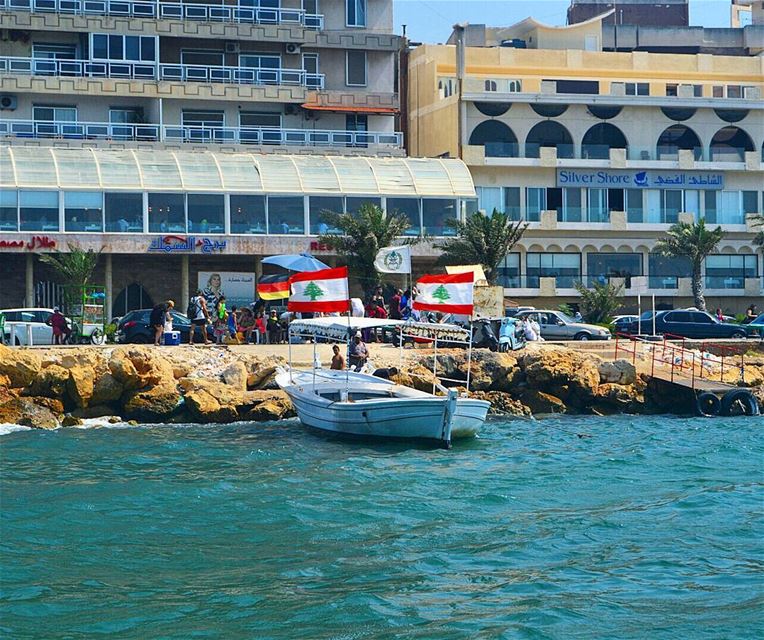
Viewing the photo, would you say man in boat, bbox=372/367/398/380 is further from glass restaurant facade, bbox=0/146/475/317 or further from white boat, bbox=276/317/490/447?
glass restaurant facade, bbox=0/146/475/317

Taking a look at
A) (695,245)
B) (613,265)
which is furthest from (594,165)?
(695,245)

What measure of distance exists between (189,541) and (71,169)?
33314 mm

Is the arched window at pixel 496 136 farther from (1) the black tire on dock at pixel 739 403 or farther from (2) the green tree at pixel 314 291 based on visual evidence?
(2) the green tree at pixel 314 291

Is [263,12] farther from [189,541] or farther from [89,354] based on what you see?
[189,541]

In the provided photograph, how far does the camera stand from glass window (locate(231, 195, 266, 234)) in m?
50.1

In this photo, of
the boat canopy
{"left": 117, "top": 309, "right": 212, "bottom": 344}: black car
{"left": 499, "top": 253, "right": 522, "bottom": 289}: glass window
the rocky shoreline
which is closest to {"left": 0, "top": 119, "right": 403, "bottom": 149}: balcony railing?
{"left": 499, "top": 253, "right": 522, "bottom": 289}: glass window

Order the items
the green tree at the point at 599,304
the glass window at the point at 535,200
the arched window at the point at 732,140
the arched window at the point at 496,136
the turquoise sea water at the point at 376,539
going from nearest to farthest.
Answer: the turquoise sea water at the point at 376,539 → the green tree at the point at 599,304 → the arched window at the point at 496,136 → the glass window at the point at 535,200 → the arched window at the point at 732,140

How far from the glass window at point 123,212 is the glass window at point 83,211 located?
305 millimetres

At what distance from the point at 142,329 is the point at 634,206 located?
30759mm

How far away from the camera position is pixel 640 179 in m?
62.3

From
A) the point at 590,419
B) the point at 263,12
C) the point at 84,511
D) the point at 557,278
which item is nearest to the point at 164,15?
the point at 263,12

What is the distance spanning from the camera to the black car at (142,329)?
131ft

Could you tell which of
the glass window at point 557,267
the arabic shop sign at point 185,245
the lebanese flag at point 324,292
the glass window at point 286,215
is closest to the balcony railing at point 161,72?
the glass window at point 286,215

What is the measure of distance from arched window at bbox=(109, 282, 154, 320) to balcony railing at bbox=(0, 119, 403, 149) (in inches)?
282
